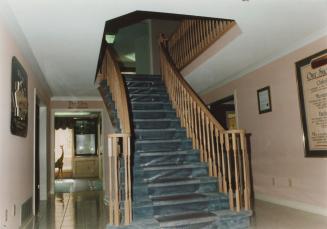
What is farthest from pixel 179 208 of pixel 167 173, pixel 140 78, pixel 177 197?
pixel 140 78

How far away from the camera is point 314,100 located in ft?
14.2

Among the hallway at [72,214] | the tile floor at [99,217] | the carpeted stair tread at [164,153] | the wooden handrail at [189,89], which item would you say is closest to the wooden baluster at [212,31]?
the wooden handrail at [189,89]

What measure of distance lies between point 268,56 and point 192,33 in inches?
70.2

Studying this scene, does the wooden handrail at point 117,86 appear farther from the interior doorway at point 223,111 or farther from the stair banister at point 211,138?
the interior doorway at point 223,111

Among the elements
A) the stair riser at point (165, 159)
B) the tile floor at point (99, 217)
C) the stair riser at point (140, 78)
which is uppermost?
the stair riser at point (140, 78)


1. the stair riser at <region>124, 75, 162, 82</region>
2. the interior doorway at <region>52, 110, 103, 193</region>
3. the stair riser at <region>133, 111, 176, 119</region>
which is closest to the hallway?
the stair riser at <region>133, 111, 176, 119</region>

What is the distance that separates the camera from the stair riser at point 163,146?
16.0ft

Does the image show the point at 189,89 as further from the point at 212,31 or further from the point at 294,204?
the point at 294,204

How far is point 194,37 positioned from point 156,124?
2.09 metres

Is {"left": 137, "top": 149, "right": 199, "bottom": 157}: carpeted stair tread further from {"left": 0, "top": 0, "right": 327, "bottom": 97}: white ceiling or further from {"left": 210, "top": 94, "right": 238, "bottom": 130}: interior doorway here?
{"left": 210, "top": 94, "right": 238, "bottom": 130}: interior doorway

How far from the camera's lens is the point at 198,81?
7.06 meters

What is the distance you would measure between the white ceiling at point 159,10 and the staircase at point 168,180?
1350 mm

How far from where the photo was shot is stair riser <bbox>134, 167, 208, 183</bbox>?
434 centimetres

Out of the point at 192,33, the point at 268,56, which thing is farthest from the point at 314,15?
the point at 192,33
